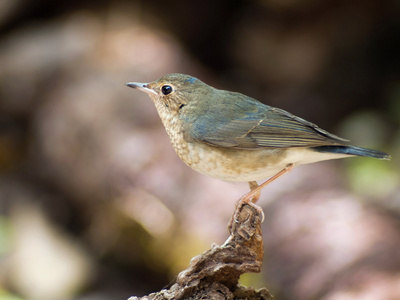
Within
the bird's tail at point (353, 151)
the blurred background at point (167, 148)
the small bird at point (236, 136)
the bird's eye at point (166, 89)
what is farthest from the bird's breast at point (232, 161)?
the blurred background at point (167, 148)

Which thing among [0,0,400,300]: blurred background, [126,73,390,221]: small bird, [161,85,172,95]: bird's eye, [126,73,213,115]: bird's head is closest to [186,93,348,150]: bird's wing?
[126,73,390,221]: small bird

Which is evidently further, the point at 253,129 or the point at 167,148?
the point at 167,148

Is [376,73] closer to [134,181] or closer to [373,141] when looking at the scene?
[373,141]

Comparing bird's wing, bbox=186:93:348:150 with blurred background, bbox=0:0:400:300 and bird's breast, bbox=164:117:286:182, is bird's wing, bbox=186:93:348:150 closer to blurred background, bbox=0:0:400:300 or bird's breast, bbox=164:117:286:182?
bird's breast, bbox=164:117:286:182

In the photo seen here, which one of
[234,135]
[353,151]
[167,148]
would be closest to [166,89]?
[234,135]

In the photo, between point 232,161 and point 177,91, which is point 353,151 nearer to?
point 232,161
